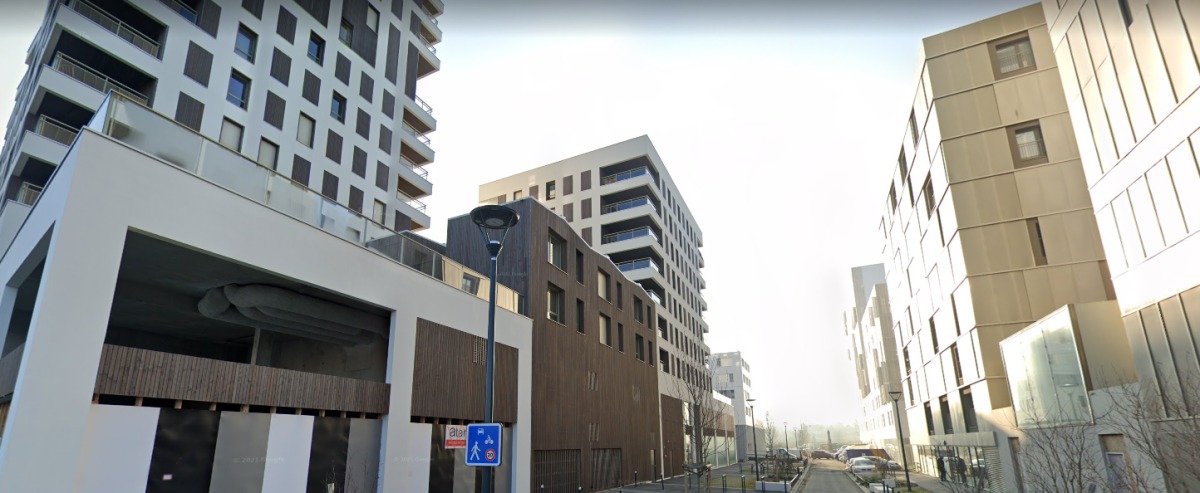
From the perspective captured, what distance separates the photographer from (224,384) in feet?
40.7

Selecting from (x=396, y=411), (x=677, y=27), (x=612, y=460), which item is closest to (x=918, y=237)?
(x=612, y=460)

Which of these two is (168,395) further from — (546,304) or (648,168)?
(648,168)

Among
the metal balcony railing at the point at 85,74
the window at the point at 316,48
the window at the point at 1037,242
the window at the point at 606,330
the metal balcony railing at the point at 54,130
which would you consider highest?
the window at the point at 316,48

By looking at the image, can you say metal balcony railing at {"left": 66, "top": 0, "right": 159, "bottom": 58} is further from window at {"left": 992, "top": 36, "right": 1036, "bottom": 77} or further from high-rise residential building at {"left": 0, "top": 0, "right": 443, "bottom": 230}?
window at {"left": 992, "top": 36, "right": 1036, "bottom": 77}

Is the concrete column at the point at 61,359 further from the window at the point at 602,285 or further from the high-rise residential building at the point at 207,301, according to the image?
the window at the point at 602,285

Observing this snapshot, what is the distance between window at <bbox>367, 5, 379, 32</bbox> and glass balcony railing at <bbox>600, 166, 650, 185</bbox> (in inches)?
844

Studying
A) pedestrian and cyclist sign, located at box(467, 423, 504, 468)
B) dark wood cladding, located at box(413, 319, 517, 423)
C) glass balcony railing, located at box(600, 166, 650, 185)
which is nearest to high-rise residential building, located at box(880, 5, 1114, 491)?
dark wood cladding, located at box(413, 319, 517, 423)

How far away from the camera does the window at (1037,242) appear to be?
24.3 m

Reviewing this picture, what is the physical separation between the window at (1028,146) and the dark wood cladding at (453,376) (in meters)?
22.8

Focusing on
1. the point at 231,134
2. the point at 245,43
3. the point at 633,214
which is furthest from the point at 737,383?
the point at 245,43

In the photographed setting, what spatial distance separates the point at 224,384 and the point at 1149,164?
21.4 m

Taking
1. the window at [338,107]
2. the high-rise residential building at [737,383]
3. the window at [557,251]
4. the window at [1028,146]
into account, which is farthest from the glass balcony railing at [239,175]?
the high-rise residential building at [737,383]

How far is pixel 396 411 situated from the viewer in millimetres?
16484

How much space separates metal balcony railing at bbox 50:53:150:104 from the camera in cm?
2200
